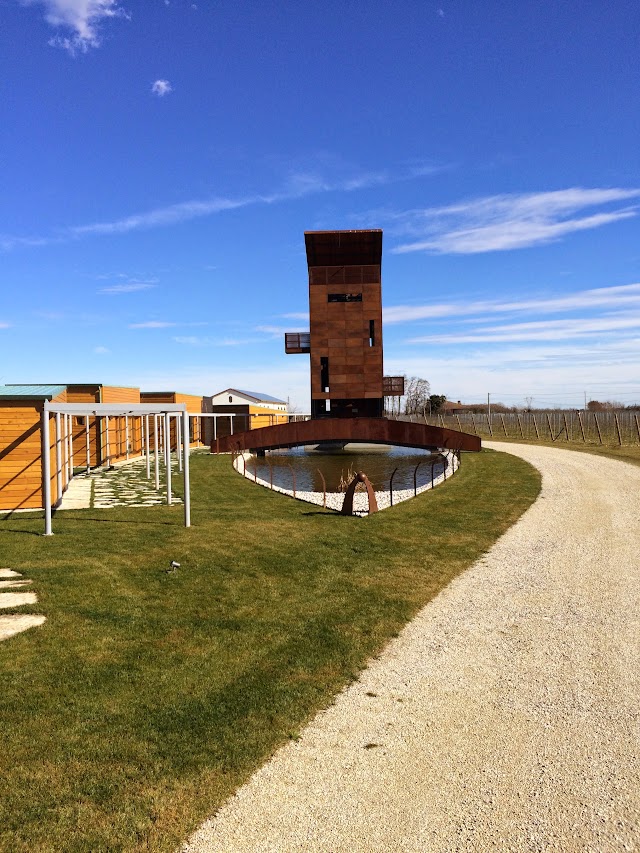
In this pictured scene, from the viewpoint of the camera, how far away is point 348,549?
40.6 feet

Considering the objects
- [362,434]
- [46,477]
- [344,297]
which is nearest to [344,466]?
[362,434]

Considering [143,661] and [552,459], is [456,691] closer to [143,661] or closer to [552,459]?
[143,661]

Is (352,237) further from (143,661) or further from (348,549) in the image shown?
(143,661)

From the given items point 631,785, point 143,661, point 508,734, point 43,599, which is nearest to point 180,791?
point 143,661

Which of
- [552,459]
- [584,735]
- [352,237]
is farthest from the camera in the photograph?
[352,237]

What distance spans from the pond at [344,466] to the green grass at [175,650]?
12.4m

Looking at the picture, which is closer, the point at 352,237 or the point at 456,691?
the point at 456,691

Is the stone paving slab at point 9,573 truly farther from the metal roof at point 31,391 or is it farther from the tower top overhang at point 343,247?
the tower top overhang at point 343,247

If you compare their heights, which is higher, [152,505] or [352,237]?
[352,237]

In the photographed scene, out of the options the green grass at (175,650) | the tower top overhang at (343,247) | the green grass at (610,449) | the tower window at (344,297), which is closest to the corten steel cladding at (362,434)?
the green grass at (610,449)

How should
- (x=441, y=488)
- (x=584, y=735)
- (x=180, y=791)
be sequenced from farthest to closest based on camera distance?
(x=441, y=488) → (x=584, y=735) → (x=180, y=791)

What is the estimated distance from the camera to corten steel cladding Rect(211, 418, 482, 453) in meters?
30.0

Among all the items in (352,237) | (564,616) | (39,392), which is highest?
(352,237)

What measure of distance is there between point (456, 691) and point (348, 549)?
6.16m
